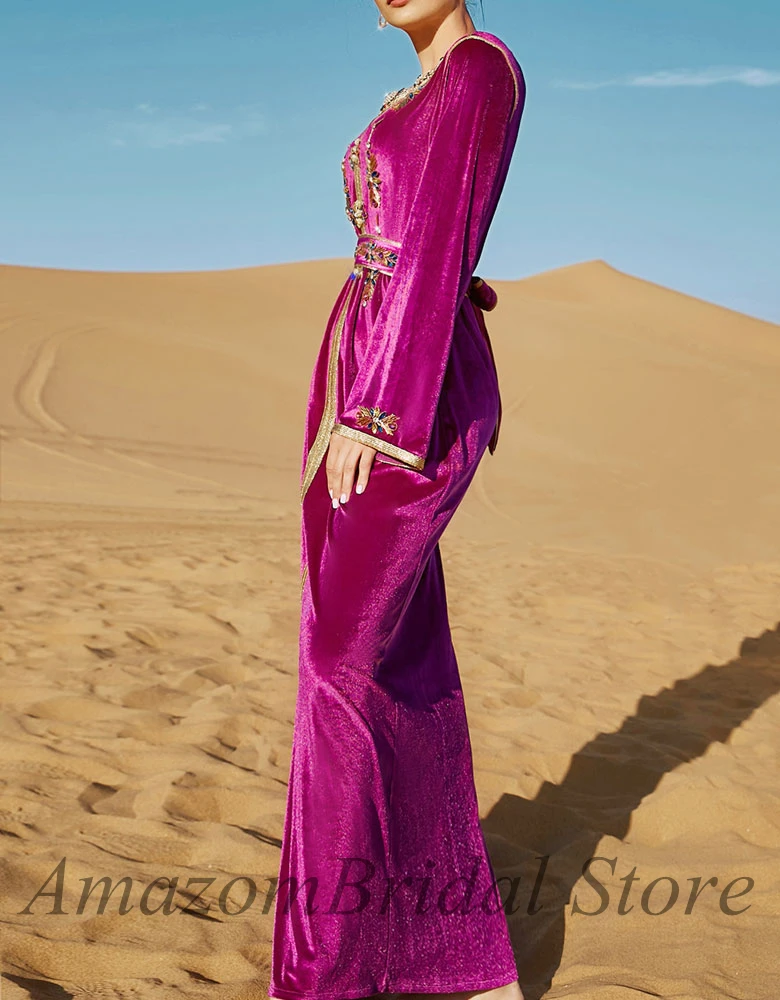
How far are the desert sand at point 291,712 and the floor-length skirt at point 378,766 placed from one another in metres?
0.35

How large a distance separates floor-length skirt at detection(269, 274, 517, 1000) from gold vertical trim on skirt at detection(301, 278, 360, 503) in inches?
1.1

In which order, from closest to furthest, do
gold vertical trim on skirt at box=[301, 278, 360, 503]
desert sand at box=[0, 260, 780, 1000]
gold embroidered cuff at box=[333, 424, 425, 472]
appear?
gold embroidered cuff at box=[333, 424, 425, 472] < gold vertical trim on skirt at box=[301, 278, 360, 503] < desert sand at box=[0, 260, 780, 1000]

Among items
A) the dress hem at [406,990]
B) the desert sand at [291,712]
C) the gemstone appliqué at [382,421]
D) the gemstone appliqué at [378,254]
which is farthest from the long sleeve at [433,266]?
the desert sand at [291,712]

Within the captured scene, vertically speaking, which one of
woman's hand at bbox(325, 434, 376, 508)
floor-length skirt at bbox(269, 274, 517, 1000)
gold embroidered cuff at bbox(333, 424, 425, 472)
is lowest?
floor-length skirt at bbox(269, 274, 517, 1000)

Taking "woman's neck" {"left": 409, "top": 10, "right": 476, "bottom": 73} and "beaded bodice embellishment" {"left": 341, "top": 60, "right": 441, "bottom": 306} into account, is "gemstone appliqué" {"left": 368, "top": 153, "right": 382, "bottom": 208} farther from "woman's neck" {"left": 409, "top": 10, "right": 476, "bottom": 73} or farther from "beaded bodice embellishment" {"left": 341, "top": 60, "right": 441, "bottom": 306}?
"woman's neck" {"left": 409, "top": 10, "right": 476, "bottom": 73}

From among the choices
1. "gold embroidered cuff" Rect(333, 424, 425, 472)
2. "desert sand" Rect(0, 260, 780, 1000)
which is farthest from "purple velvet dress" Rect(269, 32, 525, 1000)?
"desert sand" Rect(0, 260, 780, 1000)

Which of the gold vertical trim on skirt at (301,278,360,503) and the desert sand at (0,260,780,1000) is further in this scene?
the desert sand at (0,260,780,1000)

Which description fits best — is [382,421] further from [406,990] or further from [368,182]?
[406,990]

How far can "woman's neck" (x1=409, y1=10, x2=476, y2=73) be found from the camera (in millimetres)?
2158

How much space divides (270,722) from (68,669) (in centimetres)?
105

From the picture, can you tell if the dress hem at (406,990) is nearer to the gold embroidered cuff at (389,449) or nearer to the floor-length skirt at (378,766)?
the floor-length skirt at (378,766)

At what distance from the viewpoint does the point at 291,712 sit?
4.29 meters

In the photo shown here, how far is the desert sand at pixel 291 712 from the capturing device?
2.54 metres

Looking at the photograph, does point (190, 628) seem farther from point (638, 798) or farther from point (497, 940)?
point (497, 940)
